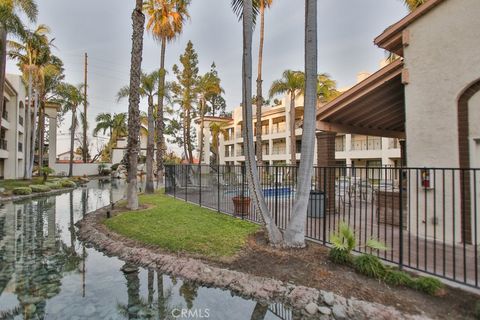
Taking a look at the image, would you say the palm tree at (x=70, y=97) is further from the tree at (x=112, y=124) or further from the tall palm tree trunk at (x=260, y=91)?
the tall palm tree trunk at (x=260, y=91)

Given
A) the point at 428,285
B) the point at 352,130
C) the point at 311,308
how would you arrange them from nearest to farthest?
the point at 428,285 → the point at 311,308 → the point at 352,130

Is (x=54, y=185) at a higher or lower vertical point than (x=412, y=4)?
lower

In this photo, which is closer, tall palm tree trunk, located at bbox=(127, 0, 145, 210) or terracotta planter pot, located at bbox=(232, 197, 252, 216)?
terracotta planter pot, located at bbox=(232, 197, 252, 216)

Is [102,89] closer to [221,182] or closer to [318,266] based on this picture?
[221,182]

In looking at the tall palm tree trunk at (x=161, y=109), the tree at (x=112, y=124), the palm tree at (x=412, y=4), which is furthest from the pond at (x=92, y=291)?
the tree at (x=112, y=124)

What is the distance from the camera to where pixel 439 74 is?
622cm

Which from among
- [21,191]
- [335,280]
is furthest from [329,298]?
[21,191]

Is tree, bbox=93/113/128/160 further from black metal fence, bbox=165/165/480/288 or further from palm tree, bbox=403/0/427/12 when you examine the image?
palm tree, bbox=403/0/427/12

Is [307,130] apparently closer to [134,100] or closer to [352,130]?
[352,130]

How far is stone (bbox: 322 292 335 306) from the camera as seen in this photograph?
425 centimetres

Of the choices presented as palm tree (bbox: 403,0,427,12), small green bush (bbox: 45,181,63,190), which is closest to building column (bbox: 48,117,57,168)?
small green bush (bbox: 45,181,63,190)

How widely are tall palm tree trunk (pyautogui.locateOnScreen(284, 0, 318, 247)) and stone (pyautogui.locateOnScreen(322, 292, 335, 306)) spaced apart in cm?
162

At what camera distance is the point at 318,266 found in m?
5.18

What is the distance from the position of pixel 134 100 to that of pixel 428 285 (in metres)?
10.6
